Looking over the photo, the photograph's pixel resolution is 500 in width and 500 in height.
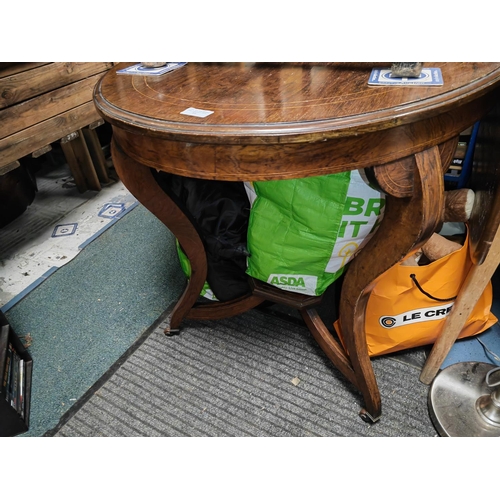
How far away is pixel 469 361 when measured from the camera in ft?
3.63

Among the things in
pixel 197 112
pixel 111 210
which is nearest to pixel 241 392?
pixel 197 112

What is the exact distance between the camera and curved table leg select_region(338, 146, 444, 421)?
64cm

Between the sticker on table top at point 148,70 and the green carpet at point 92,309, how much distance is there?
805 mm

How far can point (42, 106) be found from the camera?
1568 millimetres

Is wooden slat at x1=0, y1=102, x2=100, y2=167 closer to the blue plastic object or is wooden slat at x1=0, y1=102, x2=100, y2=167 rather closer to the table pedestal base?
the table pedestal base

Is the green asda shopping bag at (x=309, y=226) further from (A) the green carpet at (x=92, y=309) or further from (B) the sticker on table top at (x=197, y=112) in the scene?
(A) the green carpet at (x=92, y=309)

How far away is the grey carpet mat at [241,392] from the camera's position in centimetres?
104

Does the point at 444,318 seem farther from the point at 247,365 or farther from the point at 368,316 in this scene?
the point at 247,365

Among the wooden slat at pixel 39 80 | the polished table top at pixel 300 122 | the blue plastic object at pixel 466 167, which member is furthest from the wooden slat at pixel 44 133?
the blue plastic object at pixel 466 167

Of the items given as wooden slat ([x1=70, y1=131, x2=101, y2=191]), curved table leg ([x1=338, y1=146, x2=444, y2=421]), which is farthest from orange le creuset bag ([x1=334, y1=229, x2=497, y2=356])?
wooden slat ([x1=70, y1=131, x2=101, y2=191])

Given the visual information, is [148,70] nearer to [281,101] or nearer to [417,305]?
[281,101]

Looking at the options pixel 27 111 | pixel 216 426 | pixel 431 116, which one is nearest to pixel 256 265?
pixel 216 426

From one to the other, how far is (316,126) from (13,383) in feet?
3.71

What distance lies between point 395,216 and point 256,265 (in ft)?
1.51
